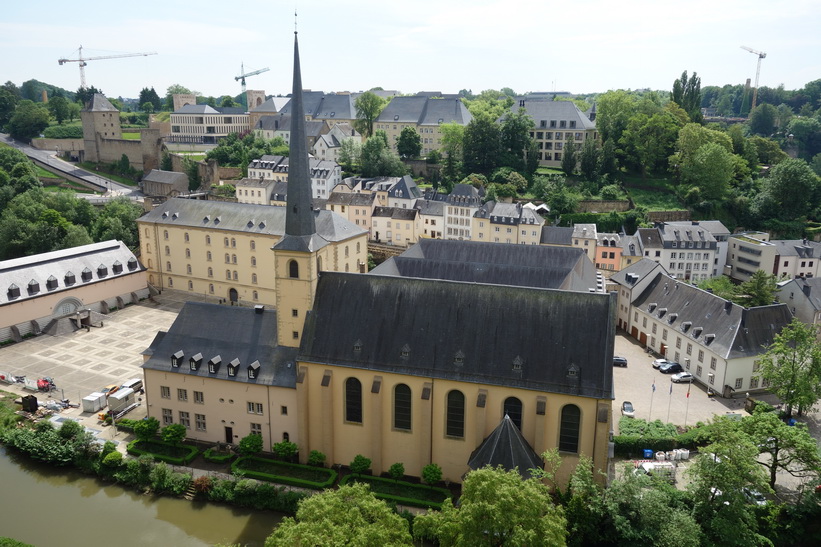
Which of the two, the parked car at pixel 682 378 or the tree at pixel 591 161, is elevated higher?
the tree at pixel 591 161

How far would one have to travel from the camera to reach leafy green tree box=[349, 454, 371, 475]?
38.9 metres

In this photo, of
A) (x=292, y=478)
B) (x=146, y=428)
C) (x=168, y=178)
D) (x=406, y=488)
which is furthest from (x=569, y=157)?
(x=146, y=428)

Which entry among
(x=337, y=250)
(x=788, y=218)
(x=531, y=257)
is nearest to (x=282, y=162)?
(x=337, y=250)

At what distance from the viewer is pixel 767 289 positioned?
67750 mm

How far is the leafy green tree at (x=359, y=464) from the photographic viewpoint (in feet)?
128

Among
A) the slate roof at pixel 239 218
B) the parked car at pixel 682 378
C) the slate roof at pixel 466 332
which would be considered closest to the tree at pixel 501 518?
the slate roof at pixel 466 332

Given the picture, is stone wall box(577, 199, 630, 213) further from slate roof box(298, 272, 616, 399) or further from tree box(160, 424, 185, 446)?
tree box(160, 424, 185, 446)

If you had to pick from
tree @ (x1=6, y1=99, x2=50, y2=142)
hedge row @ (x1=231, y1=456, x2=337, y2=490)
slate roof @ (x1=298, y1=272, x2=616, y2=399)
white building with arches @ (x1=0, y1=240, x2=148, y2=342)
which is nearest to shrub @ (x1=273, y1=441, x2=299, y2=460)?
hedge row @ (x1=231, y1=456, x2=337, y2=490)

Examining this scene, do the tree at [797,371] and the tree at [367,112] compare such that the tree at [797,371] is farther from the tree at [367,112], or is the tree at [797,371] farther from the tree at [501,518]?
the tree at [367,112]

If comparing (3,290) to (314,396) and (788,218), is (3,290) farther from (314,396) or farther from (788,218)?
(788,218)

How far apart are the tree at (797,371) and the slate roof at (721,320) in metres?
4.98

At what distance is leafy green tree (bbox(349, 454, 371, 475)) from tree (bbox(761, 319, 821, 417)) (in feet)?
106

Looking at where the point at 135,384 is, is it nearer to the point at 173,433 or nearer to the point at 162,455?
the point at 162,455

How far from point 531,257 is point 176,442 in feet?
124
